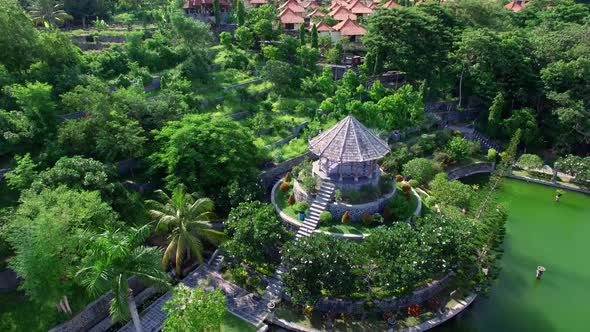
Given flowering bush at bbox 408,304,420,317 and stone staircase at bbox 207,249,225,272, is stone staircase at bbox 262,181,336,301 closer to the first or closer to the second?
stone staircase at bbox 207,249,225,272

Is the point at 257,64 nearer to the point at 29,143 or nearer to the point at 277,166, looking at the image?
the point at 277,166

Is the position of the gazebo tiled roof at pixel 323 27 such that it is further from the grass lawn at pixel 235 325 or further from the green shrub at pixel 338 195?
the grass lawn at pixel 235 325

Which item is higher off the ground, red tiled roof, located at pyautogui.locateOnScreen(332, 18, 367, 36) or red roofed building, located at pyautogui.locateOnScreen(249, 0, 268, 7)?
red roofed building, located at pyautogui.locateOnScreen(249, 0, 268, 7)

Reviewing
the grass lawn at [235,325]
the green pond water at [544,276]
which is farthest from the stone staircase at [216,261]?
the green pond water at [544,276]

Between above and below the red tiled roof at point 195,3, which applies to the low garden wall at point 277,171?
below

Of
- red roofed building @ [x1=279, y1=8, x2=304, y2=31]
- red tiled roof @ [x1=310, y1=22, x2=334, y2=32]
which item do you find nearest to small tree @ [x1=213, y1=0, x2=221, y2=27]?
red roofed building @ [x1=279, y1=8, x2=304, y2=31]

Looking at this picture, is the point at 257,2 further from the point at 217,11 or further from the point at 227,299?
the point at 227,299
